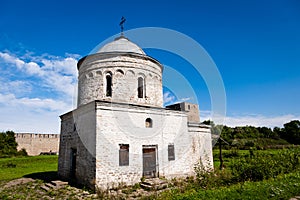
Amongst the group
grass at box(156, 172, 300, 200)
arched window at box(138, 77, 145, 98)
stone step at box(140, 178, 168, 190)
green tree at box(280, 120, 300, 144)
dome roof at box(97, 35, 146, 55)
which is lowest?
stone step at box(140, 178, 168, 190)

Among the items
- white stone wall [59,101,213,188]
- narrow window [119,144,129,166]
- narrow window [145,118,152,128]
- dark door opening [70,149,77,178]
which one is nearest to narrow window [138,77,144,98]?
white stone wall [59,101,213,188]

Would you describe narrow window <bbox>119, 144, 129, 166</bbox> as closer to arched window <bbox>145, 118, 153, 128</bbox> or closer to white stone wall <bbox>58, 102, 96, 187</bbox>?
white stone wall <bbox>58, 102, 96, 187</bbox>

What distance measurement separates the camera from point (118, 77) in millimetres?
14852

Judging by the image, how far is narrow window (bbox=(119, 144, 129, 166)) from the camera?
12012 mm

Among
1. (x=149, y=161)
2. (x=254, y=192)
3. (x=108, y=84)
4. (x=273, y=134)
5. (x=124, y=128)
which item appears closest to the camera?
(x=254, y=192)

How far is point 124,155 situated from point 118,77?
18.1ft

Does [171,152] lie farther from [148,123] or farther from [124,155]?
[124,155]

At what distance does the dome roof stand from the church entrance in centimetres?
722

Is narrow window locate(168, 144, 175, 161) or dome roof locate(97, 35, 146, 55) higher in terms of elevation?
dome roof locate(97, 35, 146, 55)

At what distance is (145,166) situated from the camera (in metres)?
13.1

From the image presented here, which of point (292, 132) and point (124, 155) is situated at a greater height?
point (292, 132)

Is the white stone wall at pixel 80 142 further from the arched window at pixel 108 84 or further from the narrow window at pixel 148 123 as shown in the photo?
the narrow window at pixel 148 123

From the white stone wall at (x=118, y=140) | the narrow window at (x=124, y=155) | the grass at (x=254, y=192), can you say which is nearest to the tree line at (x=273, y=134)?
the white stone wall at (x=118, y=140)

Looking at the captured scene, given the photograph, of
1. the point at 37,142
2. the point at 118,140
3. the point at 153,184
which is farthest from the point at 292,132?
the point at 37,142
